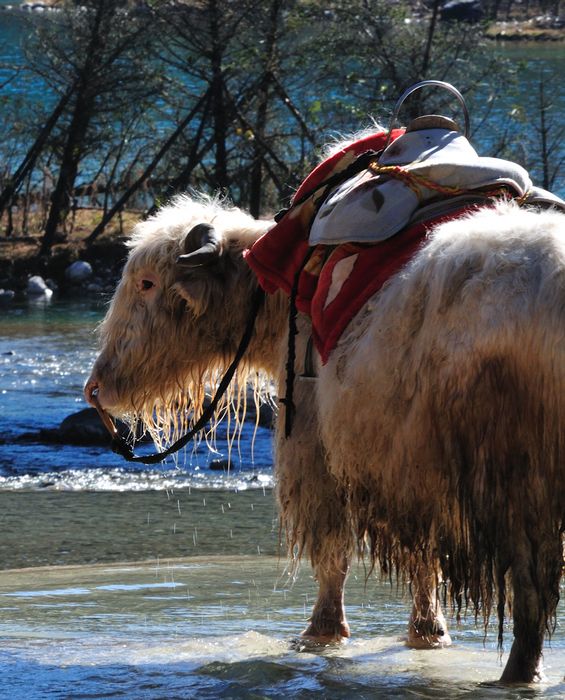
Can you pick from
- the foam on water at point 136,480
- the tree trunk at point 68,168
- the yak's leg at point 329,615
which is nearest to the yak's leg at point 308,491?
the yak's leg at point 329,615

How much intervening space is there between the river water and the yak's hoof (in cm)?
7

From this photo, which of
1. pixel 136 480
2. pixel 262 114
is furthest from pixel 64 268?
pixel 136 480

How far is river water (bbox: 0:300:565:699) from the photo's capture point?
3.82 metres

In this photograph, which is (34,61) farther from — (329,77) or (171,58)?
(329,77)

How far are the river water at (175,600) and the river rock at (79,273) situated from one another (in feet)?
17.2

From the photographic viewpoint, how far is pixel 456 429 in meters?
3.26

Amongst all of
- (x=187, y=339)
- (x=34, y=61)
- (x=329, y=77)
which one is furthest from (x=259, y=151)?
(x=187, y=339)

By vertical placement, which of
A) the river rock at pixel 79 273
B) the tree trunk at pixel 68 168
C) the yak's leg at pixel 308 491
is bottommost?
the yak's leg at pixel 308 491

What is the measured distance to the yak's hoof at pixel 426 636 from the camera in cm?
430

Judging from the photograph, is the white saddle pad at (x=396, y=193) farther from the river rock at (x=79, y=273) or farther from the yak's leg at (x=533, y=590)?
the river rock at (x=79, y=273)

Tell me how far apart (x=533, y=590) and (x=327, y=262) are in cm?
113

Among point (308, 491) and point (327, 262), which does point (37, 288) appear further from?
point (327, 262)

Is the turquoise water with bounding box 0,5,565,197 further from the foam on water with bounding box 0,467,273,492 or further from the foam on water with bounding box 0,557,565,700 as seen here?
the foam on water with bounding box 0,557,565,700

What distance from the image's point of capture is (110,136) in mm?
14383
